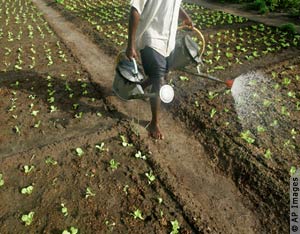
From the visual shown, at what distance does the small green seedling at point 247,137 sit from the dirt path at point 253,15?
5220 mm

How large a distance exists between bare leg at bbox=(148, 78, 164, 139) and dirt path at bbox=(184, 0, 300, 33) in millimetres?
5936

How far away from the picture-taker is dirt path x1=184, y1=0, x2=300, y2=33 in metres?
8.84

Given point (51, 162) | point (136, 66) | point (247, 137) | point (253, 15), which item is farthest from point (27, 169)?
point (253, 15)

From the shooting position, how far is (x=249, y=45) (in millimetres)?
7340

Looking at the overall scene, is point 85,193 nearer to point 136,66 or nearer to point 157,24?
point 136,66

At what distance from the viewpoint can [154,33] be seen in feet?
12.2

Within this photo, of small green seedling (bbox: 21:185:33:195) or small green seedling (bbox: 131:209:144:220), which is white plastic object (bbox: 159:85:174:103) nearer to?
small green seedling (bbox: 131:209:144:220)

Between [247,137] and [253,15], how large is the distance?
268 inches

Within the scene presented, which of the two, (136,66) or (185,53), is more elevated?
(185,53)

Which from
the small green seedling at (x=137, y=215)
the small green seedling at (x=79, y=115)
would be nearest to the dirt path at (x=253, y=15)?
the small green seedling at (x=79, y=115)

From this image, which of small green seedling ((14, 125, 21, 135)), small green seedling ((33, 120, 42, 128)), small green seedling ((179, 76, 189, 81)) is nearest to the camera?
small green seedling ((14, 125, 21, 135))

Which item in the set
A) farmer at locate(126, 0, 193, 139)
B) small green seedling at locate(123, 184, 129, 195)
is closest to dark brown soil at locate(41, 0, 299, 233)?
farmer at locate(126, 0, 193, 139)

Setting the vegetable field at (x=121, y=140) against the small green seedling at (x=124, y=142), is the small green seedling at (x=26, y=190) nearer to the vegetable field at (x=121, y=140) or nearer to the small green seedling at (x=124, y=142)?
the vegetable field at (x=121, y=140)

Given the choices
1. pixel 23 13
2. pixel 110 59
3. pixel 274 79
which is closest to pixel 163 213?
pixel 274 79
